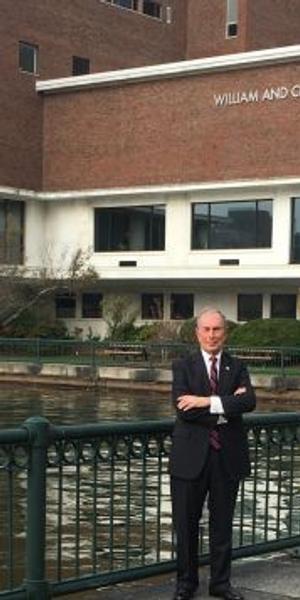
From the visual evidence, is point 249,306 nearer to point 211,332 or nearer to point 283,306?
point 283,306

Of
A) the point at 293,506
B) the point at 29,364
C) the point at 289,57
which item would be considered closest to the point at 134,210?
the point at 289,57

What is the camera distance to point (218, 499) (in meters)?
5.94

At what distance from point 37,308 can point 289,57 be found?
17319 millimetres

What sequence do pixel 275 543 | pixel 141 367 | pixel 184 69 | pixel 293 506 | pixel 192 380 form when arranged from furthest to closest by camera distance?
1. pixel 184 69
2. pixel 141 367
3. pixel 293 506
4. pixel 275 543
5. pixel 192 380

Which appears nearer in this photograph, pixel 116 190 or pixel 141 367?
pixel 141 367

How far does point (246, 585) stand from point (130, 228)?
46.6 meters

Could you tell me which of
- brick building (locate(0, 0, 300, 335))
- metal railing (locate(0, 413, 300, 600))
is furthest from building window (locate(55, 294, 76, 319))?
A: metal railing (locate(0, 413, 300, 600))

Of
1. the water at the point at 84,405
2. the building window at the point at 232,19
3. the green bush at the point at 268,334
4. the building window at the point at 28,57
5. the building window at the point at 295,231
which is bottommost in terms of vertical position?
the water at the point at 84,405

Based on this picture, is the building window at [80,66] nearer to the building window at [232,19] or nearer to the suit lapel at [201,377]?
the building window at [232,19]

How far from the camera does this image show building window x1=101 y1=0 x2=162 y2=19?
59.1m

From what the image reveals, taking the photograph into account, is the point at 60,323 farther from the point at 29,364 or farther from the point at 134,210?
the point at 29,364

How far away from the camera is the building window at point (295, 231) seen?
4594 centimetres

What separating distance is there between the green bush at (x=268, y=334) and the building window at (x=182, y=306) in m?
10.4

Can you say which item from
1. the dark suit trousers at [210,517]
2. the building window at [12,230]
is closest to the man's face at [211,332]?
the dark suit trousers at [210,517]
